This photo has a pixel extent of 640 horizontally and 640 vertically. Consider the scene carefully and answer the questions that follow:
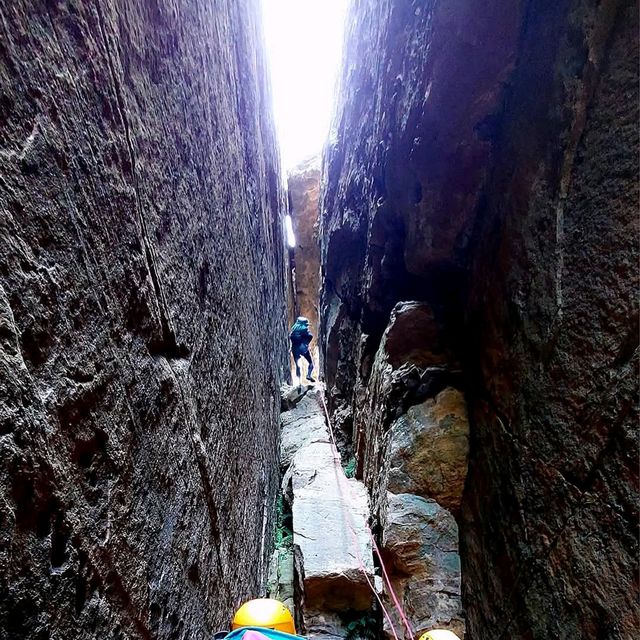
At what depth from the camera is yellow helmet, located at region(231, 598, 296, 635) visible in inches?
86.2

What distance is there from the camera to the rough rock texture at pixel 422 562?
3.26 m

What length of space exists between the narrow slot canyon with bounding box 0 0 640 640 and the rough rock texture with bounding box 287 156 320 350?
464 inches

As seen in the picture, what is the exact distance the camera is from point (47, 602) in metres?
0.87

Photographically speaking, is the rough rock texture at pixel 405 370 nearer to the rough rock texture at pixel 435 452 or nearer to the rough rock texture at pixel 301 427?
the rough rock texture at pixel 435 452

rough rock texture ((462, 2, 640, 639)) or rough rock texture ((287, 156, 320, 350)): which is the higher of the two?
rough rock texture ((287, 156, 320, 350))

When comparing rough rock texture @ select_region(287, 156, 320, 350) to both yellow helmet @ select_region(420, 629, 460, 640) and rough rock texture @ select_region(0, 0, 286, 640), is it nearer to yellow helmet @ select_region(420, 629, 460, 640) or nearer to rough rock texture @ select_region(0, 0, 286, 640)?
rough rock texture @ select_region(0, 0, 286, 640)

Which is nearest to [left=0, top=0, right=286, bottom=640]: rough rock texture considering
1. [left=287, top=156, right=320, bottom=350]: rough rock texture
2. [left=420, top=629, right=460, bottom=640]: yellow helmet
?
[left=420, top=629, right=460, bottom=640]: yellow helmet

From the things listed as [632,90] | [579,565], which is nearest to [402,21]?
[632,90]

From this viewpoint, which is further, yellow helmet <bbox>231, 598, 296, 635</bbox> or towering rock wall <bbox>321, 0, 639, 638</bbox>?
yellow helmet <bbox>231, 598, 296, 635</bbox>

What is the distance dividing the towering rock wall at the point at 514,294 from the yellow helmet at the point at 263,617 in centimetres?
140

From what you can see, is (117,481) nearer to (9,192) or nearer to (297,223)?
(9,192)

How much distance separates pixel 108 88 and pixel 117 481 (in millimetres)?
1226

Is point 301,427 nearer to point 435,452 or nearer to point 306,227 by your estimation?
point 435,452

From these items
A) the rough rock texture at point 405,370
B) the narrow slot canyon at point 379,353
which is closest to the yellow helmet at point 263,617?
the narrow slot canyon at point 379,353
